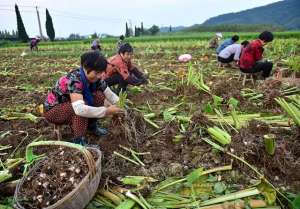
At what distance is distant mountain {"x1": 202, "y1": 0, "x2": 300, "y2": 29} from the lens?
146387 mm

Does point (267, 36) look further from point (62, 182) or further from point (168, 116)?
point (62, 182)

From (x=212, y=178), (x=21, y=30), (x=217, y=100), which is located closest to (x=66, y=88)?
(x=212, y=178)

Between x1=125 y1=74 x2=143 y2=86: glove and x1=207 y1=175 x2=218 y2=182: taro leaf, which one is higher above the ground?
x1=125 y1=74 x2=143 y2=86: glove

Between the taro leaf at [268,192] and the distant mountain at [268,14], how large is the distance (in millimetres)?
150093

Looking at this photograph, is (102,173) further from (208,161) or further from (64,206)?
(208,161)

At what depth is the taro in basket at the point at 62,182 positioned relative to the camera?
256 centimetres

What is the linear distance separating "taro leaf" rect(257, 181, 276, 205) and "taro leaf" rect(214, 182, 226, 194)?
1.28 ft

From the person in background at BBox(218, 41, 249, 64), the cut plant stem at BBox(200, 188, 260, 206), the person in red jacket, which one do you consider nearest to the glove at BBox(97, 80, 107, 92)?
the cut plant stem at BBox(200, 188, 260, 206)

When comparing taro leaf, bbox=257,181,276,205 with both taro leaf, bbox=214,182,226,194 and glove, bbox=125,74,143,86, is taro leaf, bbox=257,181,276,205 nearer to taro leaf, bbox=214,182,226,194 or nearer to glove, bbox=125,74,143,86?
taro leaf, bbox=214,182,226,194

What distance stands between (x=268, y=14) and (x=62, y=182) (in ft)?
596

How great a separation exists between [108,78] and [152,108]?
1.27 metres

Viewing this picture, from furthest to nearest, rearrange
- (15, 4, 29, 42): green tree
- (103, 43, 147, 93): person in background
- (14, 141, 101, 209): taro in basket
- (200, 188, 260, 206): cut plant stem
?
(15, 4, 29, 42): green tree
(103, 43, 147, 93): person in background
(200, 188, 260, 206): cut plant stem
(14, 141, 101, 209): taro in basket

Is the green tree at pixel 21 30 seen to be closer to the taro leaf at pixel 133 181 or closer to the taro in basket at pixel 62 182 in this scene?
the taro in basket at pixel 62 182

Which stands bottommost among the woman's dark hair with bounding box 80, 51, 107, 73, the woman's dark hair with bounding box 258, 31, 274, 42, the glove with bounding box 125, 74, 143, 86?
the glove with bounding box 125, 74, 143, 86
